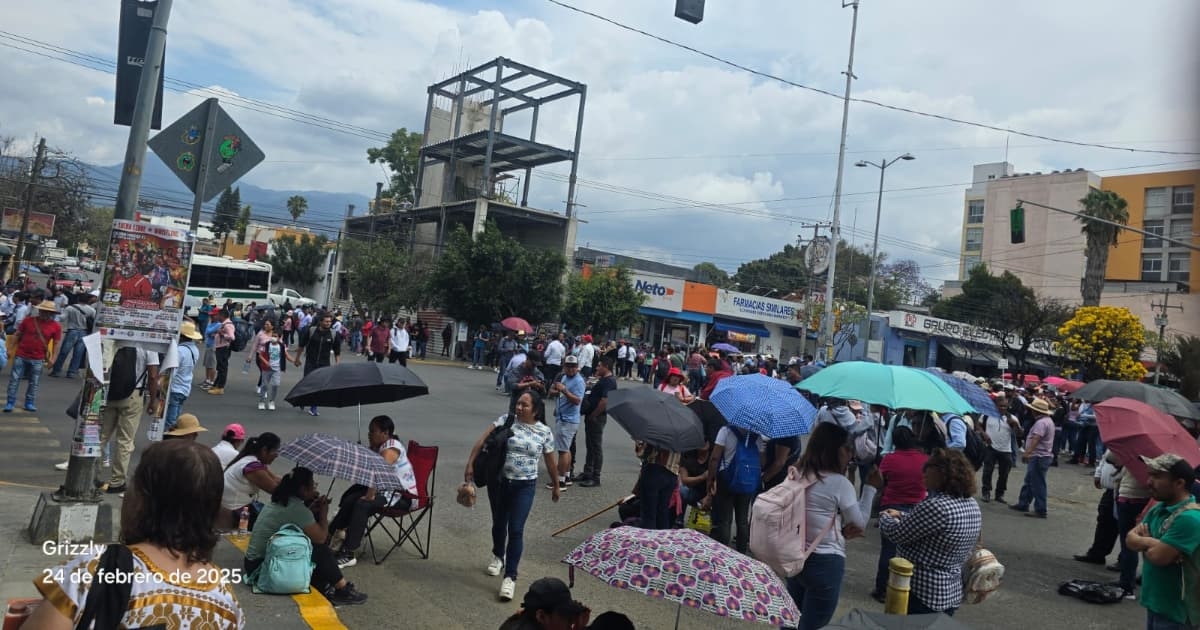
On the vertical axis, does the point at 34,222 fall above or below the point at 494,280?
above

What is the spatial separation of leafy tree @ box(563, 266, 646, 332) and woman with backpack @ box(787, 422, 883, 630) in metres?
31.0

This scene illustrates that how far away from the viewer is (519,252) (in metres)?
33.5

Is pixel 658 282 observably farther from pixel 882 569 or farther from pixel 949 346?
pixel 882 569

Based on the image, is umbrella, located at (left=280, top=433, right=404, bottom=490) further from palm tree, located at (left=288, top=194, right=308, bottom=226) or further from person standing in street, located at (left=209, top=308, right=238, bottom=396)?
palm tree, located at (left=288, top=194, right=308, bottom=226)

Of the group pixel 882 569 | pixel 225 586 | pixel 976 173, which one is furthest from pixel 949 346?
pixel 225 586

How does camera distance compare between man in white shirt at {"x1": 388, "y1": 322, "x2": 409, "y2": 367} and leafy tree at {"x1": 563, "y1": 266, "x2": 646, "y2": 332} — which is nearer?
man in white shirt at {"x1": 388, "y1": 322, "x2": 409, "y2": 367}

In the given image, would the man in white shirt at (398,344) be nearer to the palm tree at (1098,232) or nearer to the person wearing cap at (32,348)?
the person wearing cap at (32,348)

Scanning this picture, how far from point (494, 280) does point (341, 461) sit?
90.9 feet

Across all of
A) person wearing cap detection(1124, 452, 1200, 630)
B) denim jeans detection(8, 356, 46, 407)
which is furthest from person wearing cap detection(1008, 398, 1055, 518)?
denim jeans detection(8, 356, 46, 407)

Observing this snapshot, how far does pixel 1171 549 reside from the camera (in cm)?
463

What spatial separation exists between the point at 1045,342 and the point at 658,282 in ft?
78.3

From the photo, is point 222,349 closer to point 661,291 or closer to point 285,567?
point 285,567

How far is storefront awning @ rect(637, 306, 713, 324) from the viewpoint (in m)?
43.9

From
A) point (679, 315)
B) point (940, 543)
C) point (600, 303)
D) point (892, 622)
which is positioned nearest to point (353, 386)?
point (940, 543)
